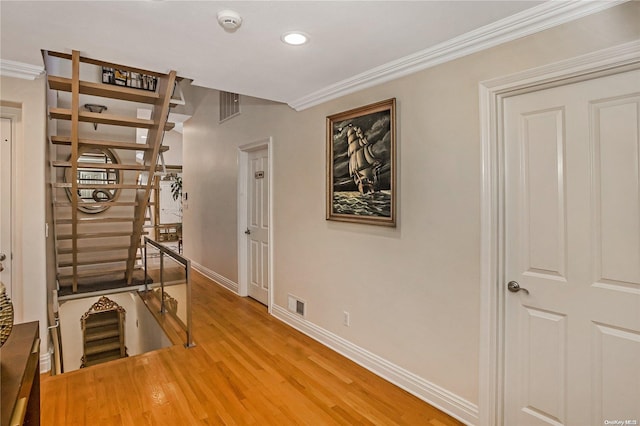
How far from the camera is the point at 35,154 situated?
2.64 m

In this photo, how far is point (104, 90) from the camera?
280 centimetres

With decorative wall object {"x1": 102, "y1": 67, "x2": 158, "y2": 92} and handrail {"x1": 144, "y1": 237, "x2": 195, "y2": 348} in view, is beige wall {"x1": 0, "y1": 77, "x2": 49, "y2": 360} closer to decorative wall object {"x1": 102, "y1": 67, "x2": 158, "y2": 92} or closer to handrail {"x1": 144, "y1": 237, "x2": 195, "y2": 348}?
handrail {"x1": 144, "y1": 237, "x2": 195, "y2": 348}

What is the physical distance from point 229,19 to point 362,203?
5.11 ft

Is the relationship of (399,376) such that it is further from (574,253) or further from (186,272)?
(186,272)

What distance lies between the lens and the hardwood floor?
215 cm

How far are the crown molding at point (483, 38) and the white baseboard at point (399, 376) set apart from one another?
82.7 inches

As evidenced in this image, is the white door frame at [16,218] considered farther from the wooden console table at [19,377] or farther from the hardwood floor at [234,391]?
the wooden console table at [19,377]

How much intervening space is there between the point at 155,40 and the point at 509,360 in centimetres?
279

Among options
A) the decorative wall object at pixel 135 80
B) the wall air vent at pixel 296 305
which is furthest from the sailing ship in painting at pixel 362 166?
the decorative wall object at pixel 135 80

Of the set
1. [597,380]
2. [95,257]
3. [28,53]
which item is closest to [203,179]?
[95,257]

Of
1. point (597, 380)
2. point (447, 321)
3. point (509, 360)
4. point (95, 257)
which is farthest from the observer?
point (95, 257)

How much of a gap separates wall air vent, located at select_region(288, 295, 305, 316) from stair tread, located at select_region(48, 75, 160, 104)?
2308mm

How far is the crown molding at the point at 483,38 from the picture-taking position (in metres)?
1.63

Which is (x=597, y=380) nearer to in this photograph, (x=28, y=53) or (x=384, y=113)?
(x=384, y=113)
